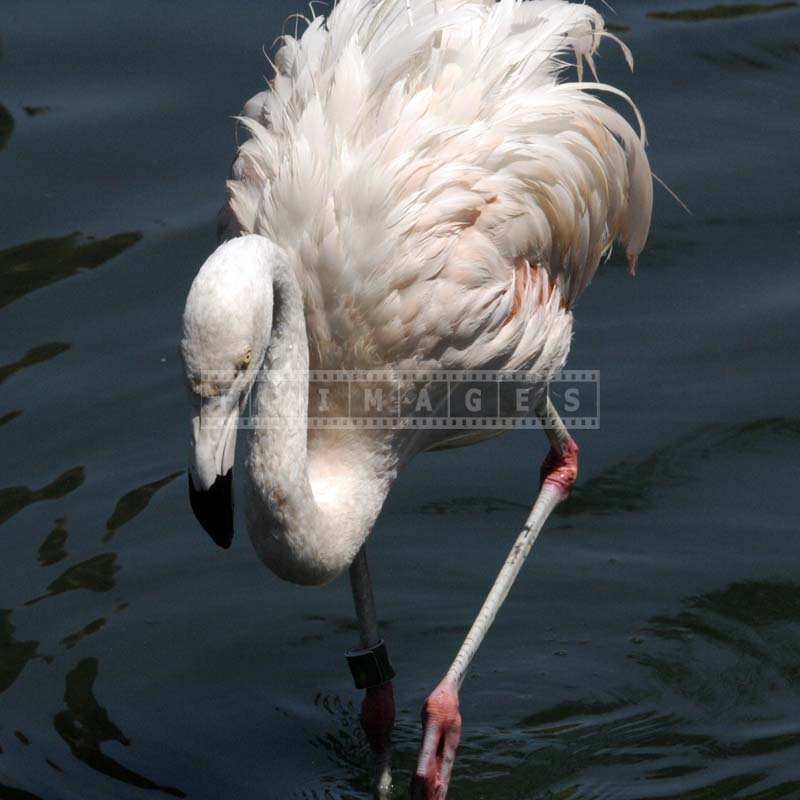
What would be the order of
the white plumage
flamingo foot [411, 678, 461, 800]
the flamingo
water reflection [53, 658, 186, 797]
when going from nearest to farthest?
the flamingo → the white plumage → flamingo foot [411, 678, 461, 800] → water reflection [53, 658, 186, 797]

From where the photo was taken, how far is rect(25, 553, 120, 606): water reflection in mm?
6434

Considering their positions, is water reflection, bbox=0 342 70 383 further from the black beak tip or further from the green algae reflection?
the green algae reflection

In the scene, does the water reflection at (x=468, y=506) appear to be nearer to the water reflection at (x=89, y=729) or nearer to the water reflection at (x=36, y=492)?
the water reflection at (x=36, y=492)

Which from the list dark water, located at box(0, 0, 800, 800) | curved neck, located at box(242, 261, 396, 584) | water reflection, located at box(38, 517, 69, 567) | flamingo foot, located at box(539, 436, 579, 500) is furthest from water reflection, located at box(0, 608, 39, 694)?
flamingo foot, located at box(539, 436, 579, 500)

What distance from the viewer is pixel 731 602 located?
6.28 m

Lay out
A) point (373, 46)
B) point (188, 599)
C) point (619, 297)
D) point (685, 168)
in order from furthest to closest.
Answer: point (685, 168) < point (619, 297) < point (188, 599) < point (373, 46)

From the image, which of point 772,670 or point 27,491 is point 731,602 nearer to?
point 772,670

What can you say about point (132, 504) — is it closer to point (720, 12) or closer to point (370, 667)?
point (370, 667)

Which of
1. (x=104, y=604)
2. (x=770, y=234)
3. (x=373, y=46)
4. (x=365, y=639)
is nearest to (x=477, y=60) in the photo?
(x=373, y=46)

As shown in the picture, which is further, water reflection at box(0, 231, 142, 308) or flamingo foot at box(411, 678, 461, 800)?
water reflection at box(0, 231, 142, 308)

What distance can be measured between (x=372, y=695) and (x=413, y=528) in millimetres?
1106

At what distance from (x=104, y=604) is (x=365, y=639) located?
1.15m

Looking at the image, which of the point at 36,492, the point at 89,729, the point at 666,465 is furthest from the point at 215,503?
the point at 666,465

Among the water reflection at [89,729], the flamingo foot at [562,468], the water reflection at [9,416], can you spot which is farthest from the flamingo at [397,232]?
the water reflection at [9,416]
